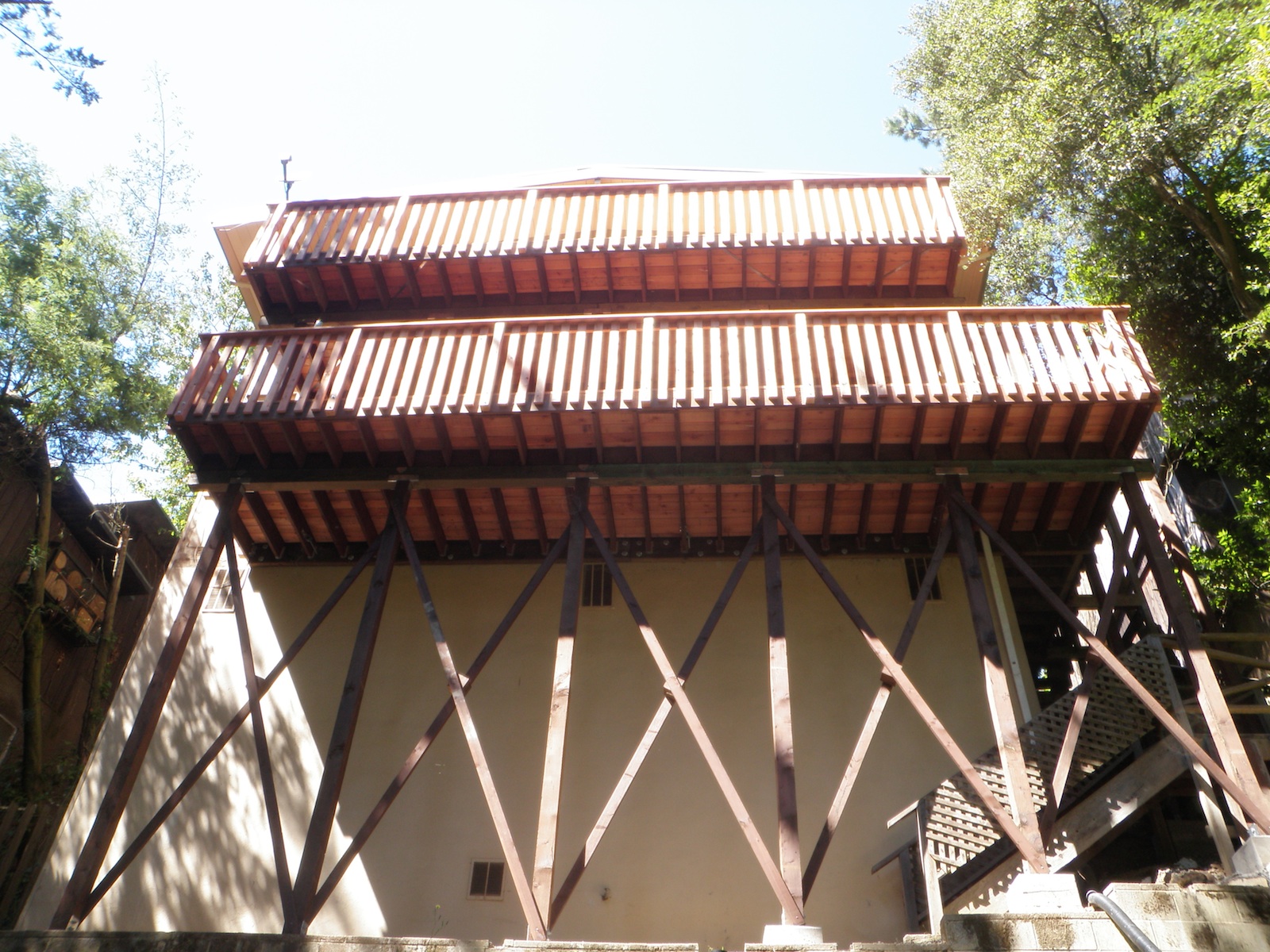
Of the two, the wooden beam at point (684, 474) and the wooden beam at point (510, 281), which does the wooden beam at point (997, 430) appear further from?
the wooden beam at point (510, 281)

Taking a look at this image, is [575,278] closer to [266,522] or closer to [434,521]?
[434,521]

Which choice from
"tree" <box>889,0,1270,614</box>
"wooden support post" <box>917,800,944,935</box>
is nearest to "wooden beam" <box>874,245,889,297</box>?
"tree" <box>889,0,1270,614</box>

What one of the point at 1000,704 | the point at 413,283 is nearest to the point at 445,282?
the point at 413,283

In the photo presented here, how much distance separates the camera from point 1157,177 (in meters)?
13.0

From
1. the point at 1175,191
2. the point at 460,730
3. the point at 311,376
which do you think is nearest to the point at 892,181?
the point at 1175,191

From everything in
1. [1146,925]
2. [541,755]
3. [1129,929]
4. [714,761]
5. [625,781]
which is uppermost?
[541,755]

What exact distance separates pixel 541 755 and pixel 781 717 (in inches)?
145

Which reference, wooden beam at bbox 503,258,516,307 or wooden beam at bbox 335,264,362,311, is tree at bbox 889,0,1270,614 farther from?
wooden beam at bbox 335,264,362,311

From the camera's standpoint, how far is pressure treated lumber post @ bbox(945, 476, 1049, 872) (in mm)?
7293

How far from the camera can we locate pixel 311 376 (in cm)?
952

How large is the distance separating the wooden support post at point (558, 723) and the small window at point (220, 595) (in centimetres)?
521

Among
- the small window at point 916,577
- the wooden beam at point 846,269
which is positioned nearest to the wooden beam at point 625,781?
the small window at point 916,577

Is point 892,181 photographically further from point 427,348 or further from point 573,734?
point 573,734

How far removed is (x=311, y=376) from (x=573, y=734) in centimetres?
479
